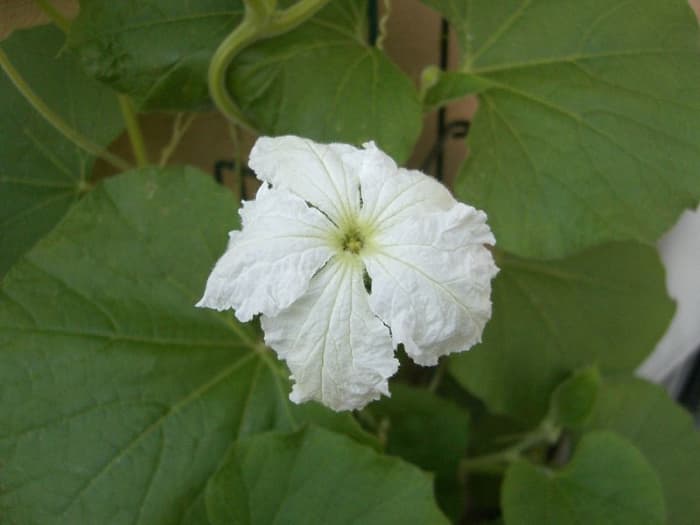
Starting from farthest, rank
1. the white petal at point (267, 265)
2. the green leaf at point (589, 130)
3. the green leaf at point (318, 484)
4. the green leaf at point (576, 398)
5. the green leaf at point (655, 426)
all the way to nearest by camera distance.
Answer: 1. the green leaf at point (655, 426)
2. the green leaf at point (576, 398)
3. the green leaf at point (589, 130)
4. the green leaf at point (318, 484)
5. the white petal at point (267, 265)

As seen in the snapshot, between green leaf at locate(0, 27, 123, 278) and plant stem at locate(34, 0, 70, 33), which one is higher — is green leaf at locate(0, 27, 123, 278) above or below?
below

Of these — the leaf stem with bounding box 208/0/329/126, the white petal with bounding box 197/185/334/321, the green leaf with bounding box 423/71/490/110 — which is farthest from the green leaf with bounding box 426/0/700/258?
the white petal with bounding box 197/185/334/321

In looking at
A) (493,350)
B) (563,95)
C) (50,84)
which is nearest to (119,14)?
(50,84)

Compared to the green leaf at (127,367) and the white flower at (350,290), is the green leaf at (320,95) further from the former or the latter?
the white flower at (350,290)

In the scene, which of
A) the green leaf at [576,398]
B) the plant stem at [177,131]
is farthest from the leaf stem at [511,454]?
the plant stem at [177,131]

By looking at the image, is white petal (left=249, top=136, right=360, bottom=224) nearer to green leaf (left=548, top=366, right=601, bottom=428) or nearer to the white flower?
the white flower

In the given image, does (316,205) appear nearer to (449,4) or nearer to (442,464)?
(449,4)
